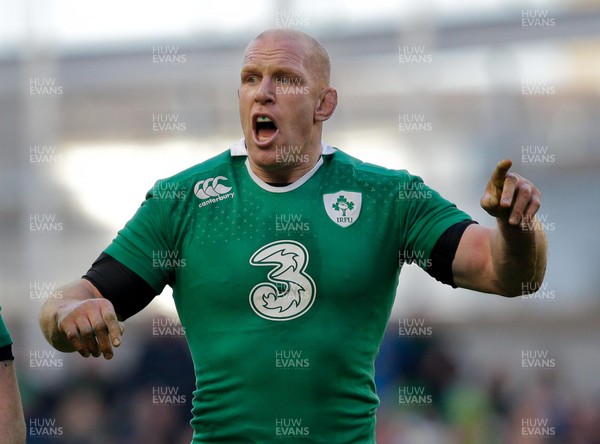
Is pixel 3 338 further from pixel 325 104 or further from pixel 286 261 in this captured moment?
pixel 325 104

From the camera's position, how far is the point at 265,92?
5.00 m

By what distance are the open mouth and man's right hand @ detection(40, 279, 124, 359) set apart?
41.2 inches

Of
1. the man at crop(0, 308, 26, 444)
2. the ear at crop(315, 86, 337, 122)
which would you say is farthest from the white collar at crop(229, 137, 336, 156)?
the man at crop(0, 308, 26, 444)

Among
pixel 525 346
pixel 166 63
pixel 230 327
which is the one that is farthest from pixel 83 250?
pixel 230 327

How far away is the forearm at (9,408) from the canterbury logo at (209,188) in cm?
107

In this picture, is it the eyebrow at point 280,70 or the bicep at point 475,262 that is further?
the eyebrow at point 280,70

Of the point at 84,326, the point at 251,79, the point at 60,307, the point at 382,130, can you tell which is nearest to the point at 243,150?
the point at 251,79

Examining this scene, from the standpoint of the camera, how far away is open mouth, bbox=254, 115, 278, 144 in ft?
16.4

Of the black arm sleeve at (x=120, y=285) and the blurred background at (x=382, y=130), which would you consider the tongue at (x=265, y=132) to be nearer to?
the black arm sleeve at (x=120, y=285)

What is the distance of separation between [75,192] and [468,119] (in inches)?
208

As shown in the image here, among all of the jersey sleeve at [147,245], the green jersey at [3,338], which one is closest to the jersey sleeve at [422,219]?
the jersey sleeve at [147,245]

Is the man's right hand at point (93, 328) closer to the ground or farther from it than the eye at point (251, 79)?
closer to the ground

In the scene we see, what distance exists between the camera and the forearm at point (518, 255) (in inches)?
174

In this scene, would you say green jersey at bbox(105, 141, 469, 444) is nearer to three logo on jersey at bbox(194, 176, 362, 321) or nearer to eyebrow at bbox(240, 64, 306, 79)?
three logo on jersey at bbox(194, 176, 362, 321)
